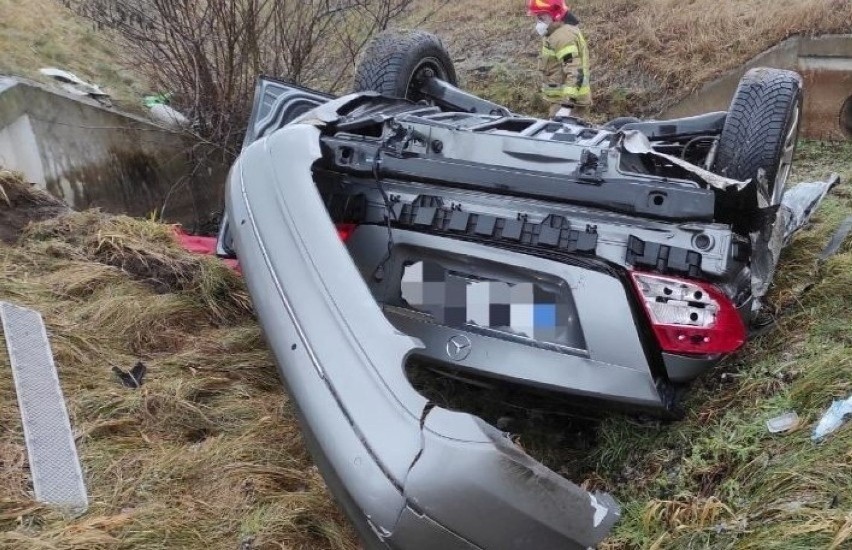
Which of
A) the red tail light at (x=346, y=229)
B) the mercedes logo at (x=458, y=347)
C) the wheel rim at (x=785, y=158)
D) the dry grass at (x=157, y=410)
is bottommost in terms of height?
the dry grass at (x=157, y=410)

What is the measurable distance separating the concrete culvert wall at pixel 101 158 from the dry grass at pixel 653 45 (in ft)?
11.4

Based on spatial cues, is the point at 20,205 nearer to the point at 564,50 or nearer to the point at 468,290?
the point at 468,290

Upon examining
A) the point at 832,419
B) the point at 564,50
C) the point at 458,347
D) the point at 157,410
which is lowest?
the point at 157,410

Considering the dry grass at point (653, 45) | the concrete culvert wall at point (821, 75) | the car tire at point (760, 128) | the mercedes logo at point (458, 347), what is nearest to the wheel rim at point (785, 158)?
the car tire at point (760, 128)

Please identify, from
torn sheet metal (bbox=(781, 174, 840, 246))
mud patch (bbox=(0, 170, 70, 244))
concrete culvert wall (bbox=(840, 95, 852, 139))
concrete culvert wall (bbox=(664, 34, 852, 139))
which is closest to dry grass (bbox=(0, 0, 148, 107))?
mud patch (bbox=(0, 170, 70, 244))

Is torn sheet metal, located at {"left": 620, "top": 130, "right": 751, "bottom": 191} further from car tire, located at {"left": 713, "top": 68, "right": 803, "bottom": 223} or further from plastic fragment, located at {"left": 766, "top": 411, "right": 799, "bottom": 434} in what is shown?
plastic fragment, located at {"left": 766, "top": 411, "right": 799, "bottom": 434}

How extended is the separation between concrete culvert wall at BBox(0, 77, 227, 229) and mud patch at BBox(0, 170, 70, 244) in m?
0.72

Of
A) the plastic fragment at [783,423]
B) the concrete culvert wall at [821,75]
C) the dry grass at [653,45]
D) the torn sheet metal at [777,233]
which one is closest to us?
the plastic fragment at [783,423]

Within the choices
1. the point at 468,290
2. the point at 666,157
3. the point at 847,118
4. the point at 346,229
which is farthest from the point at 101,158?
the point at 847,118

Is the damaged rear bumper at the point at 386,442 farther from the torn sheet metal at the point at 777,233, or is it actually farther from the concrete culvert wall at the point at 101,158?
the concrete culvert wall at the point at 101,158

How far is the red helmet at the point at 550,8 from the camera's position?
19.5 feet

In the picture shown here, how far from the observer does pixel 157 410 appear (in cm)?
272

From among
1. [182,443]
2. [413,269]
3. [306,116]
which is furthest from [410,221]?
[182,443]

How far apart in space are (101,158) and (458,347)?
435 cm
